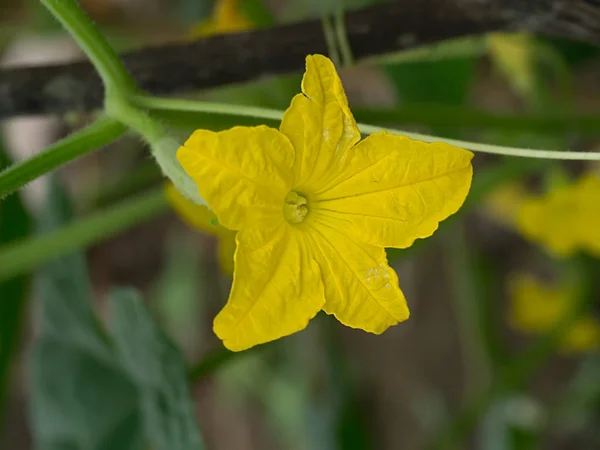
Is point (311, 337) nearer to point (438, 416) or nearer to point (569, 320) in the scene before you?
point (438, 416)

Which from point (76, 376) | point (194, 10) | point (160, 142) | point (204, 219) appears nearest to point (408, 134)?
point (160, 142)

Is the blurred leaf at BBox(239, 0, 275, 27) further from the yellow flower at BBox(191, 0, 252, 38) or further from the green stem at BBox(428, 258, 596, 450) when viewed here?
the green stem at BBox(428, 258, 596, 450)

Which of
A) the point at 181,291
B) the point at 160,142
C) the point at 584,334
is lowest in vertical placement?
the point at 181,291

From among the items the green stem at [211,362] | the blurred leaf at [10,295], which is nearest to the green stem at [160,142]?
the green stem at [211,362]

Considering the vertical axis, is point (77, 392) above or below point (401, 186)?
below

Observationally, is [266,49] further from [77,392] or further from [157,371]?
[77,392]

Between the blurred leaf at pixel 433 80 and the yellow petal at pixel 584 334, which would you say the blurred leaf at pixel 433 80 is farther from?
the yellow petal at pixel 584 334
